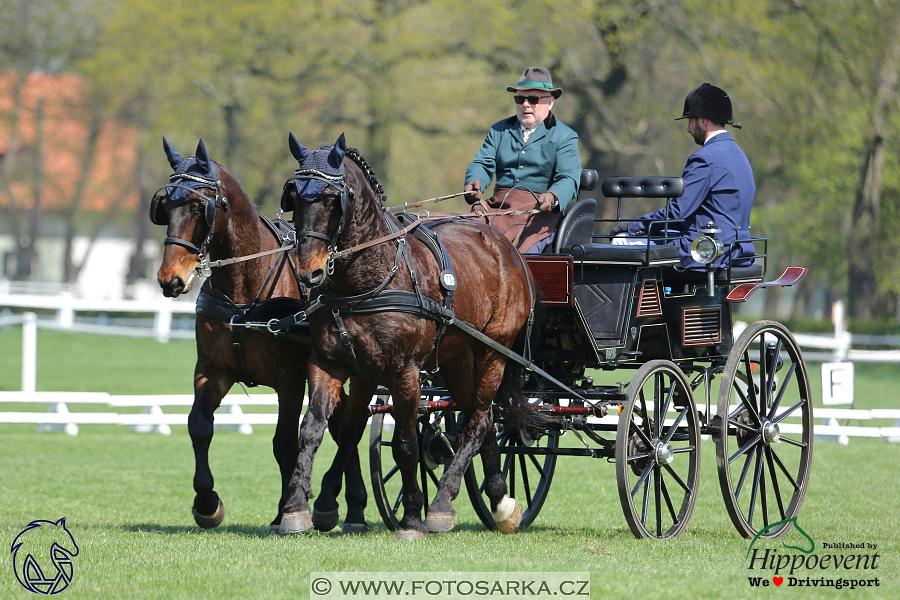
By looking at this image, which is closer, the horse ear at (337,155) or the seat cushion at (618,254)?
the horse ear at (337,155)

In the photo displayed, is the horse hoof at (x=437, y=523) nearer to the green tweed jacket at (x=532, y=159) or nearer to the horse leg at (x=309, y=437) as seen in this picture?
the horse leg at (x=309, y=437)

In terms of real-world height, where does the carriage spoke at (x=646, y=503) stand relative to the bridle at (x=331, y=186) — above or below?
below

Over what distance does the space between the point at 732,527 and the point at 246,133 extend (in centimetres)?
2562

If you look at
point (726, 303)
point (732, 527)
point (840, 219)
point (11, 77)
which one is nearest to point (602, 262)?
point (726, 303)

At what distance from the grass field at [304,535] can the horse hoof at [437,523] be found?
0.09 meters

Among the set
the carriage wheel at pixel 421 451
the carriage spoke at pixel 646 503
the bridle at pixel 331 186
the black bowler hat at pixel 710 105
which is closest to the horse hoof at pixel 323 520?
the carriage wheel at pixel 421 451

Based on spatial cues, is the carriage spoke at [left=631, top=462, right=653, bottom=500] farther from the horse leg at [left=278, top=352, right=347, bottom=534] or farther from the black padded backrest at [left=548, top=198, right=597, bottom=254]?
the horse leg at [left=278, top=352, right=347, bottom=534]

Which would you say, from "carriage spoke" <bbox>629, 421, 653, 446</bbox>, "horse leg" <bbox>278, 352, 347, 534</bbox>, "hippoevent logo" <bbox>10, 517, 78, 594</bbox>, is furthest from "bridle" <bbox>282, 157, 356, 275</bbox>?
"carriage spoke" <bbox>629, 421, 653, 446</bbox>

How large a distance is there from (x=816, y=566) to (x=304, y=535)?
9.27ft

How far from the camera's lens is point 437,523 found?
673 cm

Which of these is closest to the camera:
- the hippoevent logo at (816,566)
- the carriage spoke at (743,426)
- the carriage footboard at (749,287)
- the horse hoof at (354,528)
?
the hippoevent logo at (816,566)

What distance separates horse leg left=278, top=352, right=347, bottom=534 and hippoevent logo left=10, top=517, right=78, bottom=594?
1.16 meters

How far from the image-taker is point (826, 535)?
7.47m

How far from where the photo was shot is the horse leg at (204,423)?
684cm
